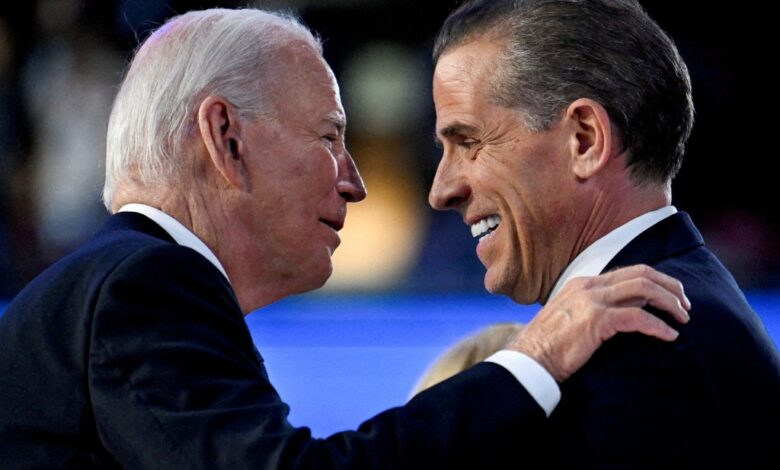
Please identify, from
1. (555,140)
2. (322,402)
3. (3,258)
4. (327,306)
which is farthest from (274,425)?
(3,258)

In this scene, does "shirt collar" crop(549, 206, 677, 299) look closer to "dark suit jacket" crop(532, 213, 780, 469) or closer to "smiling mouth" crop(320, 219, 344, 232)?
"dark suit jacket" crop(532, 213, 780, 469)

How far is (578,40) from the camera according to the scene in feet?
6.86

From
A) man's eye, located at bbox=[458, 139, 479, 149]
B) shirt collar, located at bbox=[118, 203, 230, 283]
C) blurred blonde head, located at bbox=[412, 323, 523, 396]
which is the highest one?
man's eye, located at bbox=[458, 139, 479, 149]

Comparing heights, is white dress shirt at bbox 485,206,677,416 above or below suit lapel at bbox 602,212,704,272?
below

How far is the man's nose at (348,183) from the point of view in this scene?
2.45 metres

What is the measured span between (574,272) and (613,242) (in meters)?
0.09

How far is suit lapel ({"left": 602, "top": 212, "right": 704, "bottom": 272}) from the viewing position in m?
1.97

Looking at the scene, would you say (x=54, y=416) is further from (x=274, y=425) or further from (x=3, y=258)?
(x=3, y=258)

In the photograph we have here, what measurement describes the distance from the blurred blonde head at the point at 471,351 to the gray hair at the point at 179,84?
0.70 m

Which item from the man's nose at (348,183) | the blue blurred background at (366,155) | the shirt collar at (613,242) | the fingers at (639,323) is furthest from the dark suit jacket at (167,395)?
the blue blurred background at (366,155)

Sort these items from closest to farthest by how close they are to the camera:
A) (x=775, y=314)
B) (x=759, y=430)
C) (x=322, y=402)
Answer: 1. (x=759, y=430)
2. (x=322, y=402)
3. (x=775, y=314)

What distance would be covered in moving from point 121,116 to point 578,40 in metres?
0.84

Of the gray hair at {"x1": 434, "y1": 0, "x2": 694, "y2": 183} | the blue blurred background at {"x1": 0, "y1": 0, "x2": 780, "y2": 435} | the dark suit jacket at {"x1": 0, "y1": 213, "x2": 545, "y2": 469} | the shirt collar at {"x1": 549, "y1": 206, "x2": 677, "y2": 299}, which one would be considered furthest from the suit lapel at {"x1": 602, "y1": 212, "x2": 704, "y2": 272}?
the blue blurred background at {"x1": 0, "y1": 0, "x2": 780, "y2": 435}

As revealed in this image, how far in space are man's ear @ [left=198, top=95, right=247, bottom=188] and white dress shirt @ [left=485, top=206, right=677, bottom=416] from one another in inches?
24.0
